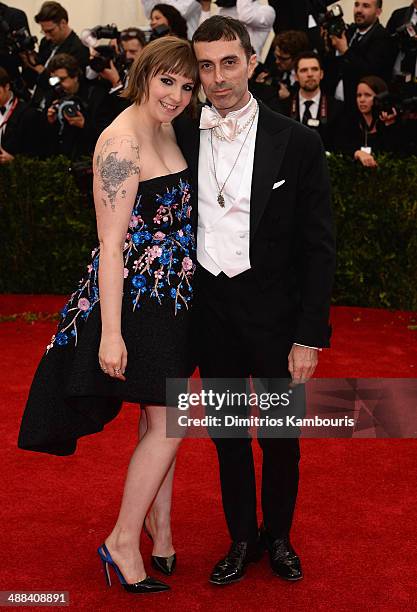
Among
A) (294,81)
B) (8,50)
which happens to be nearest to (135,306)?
(294,81)

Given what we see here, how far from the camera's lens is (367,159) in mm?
6465

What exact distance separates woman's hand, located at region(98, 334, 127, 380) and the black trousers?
0.99ft

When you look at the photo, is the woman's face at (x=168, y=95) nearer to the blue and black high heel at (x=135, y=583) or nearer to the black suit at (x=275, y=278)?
the black suit at (x=275, y=278)

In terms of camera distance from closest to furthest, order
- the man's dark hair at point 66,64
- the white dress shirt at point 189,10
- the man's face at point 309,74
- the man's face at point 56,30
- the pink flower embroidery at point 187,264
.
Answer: the pink flower embroidery at point 187,264, the man's face at point 309,74, the man's dark hair at point 66,64, the white dress shirt at point 189,10, the man's face at point 56,30

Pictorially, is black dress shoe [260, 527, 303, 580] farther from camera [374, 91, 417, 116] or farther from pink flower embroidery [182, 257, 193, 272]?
camera [374, 91, 417, 116]

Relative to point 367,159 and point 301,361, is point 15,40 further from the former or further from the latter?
point 301,361

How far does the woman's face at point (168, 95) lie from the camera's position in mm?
2648

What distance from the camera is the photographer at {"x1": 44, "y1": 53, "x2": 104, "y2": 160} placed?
23.7 feet

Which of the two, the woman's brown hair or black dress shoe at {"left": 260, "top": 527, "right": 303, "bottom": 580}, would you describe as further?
black dress shoe at {"left": 260, "top": 527, "right": 303, "bottom": 580}

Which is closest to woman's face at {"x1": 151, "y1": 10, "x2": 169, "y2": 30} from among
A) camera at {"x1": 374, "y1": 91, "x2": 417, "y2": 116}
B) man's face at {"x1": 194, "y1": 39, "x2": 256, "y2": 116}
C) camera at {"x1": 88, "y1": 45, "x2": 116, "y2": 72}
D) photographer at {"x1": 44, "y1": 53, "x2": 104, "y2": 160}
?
camera at {"x1": 88, "y1": 45, "x2": 116, "y2": 72}

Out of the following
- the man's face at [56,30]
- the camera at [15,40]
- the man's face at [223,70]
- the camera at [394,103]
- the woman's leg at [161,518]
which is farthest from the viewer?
the man's face at [56,30]

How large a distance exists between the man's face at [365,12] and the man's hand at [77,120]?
2269 millimetres

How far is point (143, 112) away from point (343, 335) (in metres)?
3.56

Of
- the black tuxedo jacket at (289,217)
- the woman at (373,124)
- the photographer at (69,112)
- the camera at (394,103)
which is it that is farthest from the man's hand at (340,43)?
the black tuxedo jacket at (289,217)
